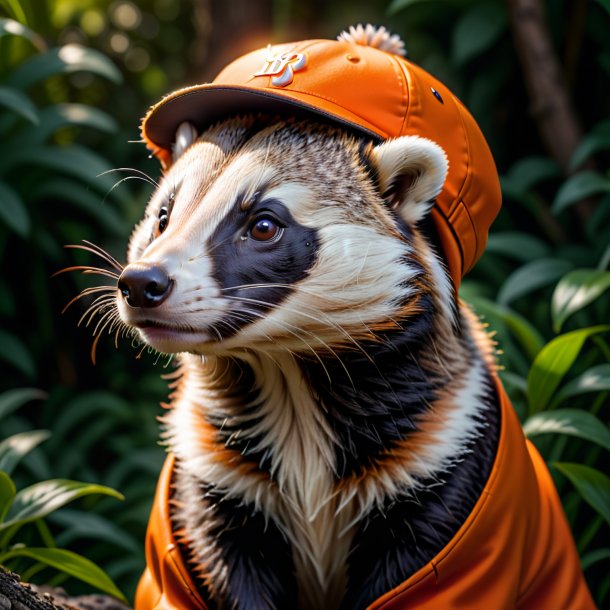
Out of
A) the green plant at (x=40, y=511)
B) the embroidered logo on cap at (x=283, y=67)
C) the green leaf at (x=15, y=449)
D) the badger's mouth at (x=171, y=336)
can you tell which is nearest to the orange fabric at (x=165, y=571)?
the green plant at (x=40, y=511)

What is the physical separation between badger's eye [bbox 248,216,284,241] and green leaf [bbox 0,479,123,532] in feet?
2.43

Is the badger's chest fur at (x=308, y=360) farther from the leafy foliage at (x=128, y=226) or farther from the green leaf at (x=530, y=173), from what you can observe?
the green leaf at (x=530, y=173)

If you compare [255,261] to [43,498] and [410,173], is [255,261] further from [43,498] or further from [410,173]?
[43,498]

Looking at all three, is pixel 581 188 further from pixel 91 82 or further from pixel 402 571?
pixel 91 82

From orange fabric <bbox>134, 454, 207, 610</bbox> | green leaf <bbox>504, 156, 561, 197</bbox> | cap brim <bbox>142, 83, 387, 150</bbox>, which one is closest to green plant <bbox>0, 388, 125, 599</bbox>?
orange fabric <bbox>134, 454, 207, 610</bbox>

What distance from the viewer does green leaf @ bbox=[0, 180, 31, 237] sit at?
258 cm

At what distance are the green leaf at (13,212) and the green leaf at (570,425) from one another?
157cm

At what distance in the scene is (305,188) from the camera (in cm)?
144

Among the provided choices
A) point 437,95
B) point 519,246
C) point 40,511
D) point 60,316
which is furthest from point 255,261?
point 60,316

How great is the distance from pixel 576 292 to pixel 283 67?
44.6 inches

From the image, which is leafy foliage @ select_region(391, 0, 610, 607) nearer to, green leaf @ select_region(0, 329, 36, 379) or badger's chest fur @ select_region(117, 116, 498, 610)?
badger's chest fur @ select_region(117, 116, 498, 610)

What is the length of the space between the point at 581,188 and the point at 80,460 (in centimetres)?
182

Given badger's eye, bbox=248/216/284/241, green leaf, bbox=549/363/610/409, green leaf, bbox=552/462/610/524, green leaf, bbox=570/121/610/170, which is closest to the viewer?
badger's eye, bbox=248/216/284/241

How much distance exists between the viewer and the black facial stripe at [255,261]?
4.50 ft
